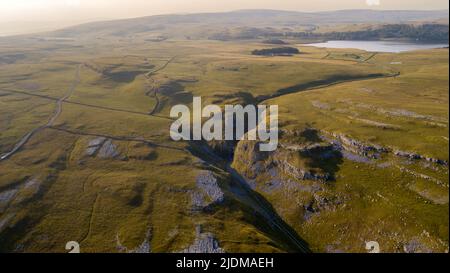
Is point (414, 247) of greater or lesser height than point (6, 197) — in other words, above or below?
below

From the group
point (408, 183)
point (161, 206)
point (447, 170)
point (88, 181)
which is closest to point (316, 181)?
point (408, 183)

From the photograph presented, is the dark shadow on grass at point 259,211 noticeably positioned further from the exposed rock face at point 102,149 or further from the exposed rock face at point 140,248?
the exposed rock face at point 102,149

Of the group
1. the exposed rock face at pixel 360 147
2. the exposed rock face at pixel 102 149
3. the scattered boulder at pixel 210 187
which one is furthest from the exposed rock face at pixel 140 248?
the exposed rock face at pixel 360 147

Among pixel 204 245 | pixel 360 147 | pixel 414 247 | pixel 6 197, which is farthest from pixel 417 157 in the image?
pixel 6 197

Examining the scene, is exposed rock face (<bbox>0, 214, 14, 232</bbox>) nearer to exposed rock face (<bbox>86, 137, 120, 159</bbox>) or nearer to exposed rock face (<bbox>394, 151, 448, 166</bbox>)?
exposed rock face (<bbox>86, 137, 120, 159</bbox>)

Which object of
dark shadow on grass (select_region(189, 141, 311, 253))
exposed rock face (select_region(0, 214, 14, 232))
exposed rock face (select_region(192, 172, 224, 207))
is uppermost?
exposed rock face (select_region(192, 172, 224, 207))

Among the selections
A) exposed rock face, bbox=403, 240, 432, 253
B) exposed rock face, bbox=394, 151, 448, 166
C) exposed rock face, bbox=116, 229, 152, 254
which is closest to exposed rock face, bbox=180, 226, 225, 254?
exposed rock face, bbox=116, 229, 152, 254

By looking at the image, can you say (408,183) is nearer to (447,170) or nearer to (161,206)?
(447,170)

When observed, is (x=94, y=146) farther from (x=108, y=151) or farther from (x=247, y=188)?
(x=247, y=188)

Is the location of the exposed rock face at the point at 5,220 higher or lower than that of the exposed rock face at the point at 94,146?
lower

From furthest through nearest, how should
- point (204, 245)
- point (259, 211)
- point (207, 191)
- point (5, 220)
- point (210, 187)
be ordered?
1. point (210, 187)
2. point (207, 191)
3. point (259, 211)
4. point (5, 220)
5. point (204, 245)
